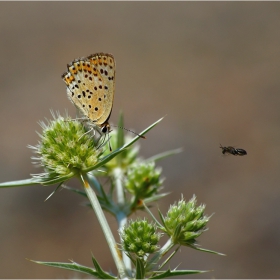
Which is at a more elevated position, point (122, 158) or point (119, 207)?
point (122, 158)

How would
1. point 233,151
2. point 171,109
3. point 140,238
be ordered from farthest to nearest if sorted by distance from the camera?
point 171,109 < point 233,151 < point 140,238

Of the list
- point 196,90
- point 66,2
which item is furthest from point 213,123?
point 66,2

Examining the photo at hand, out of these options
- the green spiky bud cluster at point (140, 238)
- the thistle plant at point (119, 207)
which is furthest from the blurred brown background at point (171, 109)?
the green spiky bud cluster at point (140, 238)

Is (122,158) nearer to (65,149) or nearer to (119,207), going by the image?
(119,207)

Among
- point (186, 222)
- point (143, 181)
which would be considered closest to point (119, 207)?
point (143, 181)

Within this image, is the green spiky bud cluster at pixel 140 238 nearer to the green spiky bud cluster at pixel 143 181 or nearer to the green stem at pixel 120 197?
the green stem at pixel 120 197

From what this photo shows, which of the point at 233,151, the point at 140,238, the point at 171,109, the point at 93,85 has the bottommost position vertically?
the point at 140,238
